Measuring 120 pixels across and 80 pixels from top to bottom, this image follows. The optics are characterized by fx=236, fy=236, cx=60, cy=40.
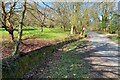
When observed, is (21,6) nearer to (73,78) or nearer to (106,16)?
(73,78)

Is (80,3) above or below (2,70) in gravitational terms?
above

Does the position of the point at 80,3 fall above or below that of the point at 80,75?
above

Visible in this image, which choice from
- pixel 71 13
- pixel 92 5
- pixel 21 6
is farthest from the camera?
pixel 92 5

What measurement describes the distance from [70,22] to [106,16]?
32.4 metres

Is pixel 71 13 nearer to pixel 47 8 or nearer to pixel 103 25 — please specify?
pixel 47 8

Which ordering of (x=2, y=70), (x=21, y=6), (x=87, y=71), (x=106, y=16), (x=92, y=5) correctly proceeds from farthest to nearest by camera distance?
(x=106, y=16)
(x=92, y=5)
(x=21, y=6)
(x=87, y=71)
(x=2, y=70)

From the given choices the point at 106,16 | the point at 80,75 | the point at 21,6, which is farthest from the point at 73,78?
the point at 106,16

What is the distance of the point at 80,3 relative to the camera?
3600 centimetres

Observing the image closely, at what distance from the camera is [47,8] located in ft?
38.7

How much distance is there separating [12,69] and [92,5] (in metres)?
29.6

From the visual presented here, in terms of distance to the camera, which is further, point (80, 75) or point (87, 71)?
point (87, 71)

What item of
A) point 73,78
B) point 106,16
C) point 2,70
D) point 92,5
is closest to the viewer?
point 2,70

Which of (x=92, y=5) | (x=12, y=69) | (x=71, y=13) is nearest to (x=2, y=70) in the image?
(x=12, y=69)

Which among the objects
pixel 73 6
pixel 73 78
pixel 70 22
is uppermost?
pixel 73 6
